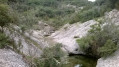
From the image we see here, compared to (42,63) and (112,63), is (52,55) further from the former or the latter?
(112,63)

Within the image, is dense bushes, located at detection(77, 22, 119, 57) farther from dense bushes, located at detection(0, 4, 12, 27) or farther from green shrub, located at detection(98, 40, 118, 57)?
dense bushes, located at detection(0, 4, 12, 27)

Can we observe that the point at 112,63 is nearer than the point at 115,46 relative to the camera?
Yes

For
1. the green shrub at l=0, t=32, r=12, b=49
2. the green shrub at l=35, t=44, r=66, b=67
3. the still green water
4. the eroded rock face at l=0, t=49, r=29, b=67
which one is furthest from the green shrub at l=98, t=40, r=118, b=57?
the green shrub at l=0, t=32, r=12, b=49

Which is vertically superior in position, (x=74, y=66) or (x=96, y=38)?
(x=96, y=38)

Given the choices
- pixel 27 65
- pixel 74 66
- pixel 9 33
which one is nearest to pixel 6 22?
pixel 9 33

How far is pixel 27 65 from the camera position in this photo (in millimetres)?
18578

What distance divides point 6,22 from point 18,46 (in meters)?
3.19

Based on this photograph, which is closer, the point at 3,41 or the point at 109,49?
the point at 3,41

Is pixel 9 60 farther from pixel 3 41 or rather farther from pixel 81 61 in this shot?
pixel 81 61

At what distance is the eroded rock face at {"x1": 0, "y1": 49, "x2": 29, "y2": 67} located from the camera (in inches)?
656

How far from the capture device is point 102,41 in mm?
29359

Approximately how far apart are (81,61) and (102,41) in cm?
448

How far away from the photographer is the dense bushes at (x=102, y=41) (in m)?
26.1

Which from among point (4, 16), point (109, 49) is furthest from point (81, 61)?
point (4, 16)
